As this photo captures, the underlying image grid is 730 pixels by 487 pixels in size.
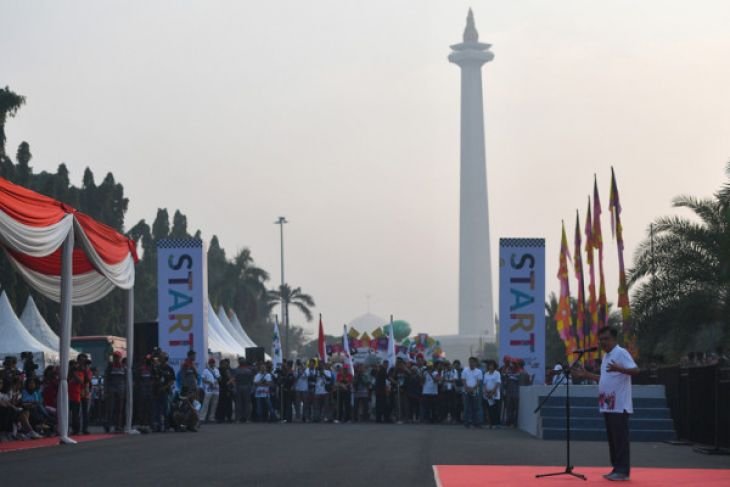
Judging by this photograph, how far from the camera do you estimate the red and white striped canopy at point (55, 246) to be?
21906mm

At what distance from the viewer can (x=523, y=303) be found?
34.8m

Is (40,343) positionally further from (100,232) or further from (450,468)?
(450,468)

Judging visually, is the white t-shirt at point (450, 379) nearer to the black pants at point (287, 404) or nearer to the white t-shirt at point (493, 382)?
the white t-shirt at point (493, 382)

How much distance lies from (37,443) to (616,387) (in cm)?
1236

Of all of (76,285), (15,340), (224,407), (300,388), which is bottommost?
(224,407)

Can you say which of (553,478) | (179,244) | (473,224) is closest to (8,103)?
(179,244)

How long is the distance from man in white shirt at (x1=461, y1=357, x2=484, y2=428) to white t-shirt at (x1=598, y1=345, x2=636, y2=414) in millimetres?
18147

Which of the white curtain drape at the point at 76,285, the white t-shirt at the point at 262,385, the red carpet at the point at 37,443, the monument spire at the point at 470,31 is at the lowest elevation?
the red carpet at the point at 37,443

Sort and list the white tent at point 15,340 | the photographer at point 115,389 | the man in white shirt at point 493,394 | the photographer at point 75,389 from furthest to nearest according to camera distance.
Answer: the white tent at point 15,340 < the man in white shirt at point 493,394 < the photographer at point 115,389 < the photographer at point 75,389

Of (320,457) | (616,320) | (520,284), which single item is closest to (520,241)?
(520,284)

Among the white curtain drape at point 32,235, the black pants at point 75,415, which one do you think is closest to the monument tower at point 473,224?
the black pants at point 75,415

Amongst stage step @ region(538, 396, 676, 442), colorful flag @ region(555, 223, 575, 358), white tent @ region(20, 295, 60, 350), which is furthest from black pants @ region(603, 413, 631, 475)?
white tent @ region(20, 295, 60, 350)

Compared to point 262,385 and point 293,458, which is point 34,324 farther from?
point 293,458

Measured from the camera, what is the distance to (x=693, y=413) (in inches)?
1018
